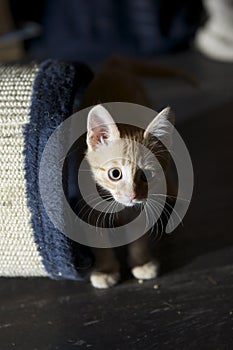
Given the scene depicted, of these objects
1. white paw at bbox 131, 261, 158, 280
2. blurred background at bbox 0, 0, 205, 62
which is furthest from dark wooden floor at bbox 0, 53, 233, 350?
blurred background at bbox 0, 0, 205, 62

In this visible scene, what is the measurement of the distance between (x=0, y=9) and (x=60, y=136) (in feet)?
4.35

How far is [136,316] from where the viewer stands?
1048mm

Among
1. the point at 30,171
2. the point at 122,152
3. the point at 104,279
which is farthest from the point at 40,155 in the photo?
the point at 104,279

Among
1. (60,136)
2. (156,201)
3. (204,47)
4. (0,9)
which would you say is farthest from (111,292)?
(0,9)

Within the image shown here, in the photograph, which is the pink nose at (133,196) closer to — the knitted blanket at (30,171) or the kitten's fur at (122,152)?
the kitten's fur at (122,152)

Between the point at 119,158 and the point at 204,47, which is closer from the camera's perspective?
the point at 119,158

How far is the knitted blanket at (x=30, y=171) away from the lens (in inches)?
38.9

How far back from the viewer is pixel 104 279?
1.11m

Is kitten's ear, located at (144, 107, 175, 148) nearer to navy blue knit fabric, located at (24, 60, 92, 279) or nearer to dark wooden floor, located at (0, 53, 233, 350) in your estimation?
navy blue knit fabric, located at (24, 60, 92, 279)

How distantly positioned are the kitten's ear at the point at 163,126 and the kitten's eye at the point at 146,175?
0.21 feet

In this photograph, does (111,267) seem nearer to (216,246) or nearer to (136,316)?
(136,316)

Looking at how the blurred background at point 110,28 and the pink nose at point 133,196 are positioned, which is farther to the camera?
the blurred background at point 110,28

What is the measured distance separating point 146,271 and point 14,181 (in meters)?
0.33

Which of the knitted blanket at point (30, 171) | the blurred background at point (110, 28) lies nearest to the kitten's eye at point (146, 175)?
the knitted blanket at point (30, 171)
